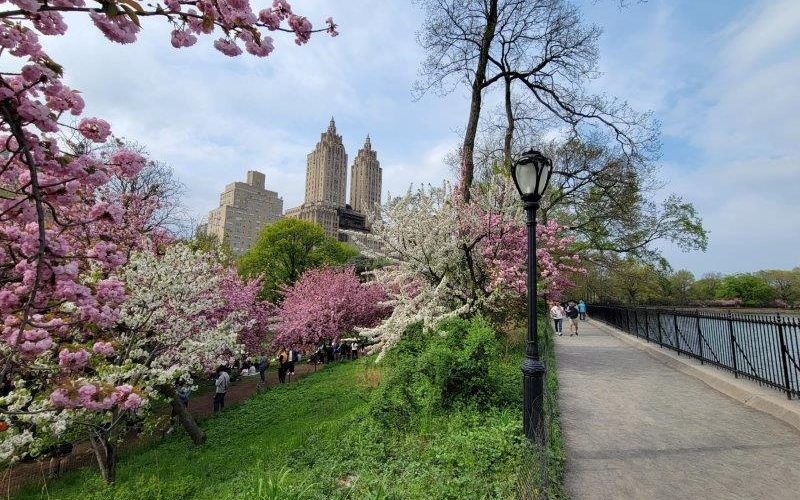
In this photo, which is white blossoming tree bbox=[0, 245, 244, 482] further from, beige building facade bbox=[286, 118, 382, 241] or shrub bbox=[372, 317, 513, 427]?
beige building facade bbox=[286, 118, 382, 241]

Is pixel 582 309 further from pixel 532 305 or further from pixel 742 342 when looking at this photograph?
pixel 532 305

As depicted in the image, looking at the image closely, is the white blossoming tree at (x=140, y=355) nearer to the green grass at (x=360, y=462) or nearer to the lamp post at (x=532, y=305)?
the green grass at (x=360, y=462)

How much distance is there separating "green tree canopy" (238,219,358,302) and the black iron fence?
109ft

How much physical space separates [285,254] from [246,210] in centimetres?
7942

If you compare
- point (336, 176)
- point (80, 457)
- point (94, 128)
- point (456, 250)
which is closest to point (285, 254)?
point (80, 457)

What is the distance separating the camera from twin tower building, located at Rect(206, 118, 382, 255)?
11088 cm

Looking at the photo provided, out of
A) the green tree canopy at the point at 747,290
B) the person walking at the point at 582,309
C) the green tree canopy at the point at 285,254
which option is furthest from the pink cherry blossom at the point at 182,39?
the green tree canopy at the point at 747,290

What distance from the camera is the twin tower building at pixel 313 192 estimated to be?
364 ft

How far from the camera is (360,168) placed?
127 meters

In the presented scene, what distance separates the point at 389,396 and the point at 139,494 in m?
4.19

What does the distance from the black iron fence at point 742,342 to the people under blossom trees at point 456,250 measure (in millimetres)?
4025

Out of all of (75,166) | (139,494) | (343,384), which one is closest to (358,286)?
(343,384)

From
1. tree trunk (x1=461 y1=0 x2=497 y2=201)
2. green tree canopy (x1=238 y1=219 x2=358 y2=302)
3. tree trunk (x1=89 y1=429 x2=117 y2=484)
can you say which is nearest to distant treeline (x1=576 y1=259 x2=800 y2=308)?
tree trunk (x1=461 y1=0 x2=497 y2=201)

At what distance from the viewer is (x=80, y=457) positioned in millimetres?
12273
